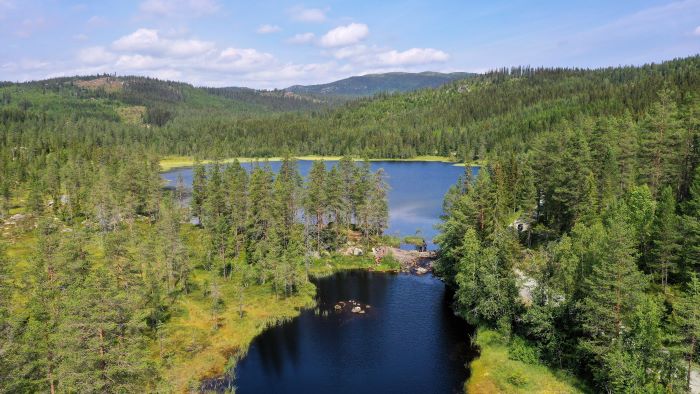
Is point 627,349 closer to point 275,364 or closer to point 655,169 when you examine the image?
point 275,364

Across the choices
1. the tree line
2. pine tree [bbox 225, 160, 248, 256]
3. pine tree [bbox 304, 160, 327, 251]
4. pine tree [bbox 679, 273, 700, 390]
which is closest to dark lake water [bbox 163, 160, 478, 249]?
pine tree [bbox 304, 160, 327, 251]

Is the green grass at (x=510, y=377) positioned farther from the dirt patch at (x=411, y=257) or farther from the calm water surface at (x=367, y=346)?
the dirt patch at (x=411, y=257)

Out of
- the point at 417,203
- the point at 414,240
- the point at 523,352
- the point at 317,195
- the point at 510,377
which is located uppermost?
the point at 317,195

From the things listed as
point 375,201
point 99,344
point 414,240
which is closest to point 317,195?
point 375,201

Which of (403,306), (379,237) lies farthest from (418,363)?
(379,237)

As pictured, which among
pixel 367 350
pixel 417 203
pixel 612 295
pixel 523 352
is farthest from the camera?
pixel 417 203

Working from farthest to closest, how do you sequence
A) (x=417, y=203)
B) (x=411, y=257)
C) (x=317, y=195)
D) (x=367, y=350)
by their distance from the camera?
(x=417, y=203)
(x=411, y=257)
(x=317, y=195)
(x=367, y=350)

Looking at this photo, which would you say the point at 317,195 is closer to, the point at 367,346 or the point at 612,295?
the point at 367,346

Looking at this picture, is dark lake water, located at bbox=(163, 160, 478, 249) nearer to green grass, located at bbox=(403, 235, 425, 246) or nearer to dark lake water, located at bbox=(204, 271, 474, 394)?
green grass, located at bbox=(403, 235, 425, 246)
